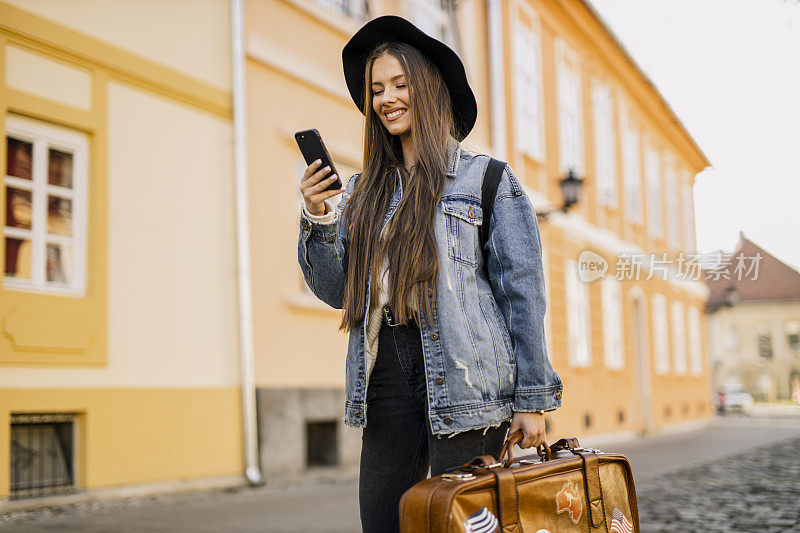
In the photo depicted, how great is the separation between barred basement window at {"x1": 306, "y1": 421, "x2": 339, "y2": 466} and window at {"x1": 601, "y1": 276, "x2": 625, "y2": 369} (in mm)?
9625

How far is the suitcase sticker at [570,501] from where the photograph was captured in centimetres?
225

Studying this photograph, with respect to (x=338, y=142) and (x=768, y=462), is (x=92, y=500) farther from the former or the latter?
(x=768, y=462)

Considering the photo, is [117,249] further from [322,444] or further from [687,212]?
[687,212]

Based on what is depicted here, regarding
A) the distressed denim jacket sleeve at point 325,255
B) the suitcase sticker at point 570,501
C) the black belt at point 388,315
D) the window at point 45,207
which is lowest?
the suitcase sticker at point 570,501

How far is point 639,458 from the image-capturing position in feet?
39.5

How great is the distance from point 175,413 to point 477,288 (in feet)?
18.4

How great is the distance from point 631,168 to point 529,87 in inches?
263

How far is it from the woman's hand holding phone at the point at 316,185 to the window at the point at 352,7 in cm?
827

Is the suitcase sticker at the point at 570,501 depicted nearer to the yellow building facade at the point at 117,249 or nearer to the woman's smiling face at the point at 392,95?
the woman's smiling face at the point at 392,95

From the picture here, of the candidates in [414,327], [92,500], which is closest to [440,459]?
[414,327]

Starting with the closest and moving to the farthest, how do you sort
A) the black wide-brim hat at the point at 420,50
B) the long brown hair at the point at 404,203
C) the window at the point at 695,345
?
A: the long brown hair at the point at 404,203 → the black wide-brim hat at the point at 420,50 → the window at the point at 695,345

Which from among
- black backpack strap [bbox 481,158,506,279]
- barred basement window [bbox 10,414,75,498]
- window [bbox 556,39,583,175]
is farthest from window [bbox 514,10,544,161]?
black backpack strap [bbox 481,158,506,279]

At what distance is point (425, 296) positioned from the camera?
224cm

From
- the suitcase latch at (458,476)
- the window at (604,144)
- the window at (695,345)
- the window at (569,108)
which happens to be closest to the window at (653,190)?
the window at (604,144)
